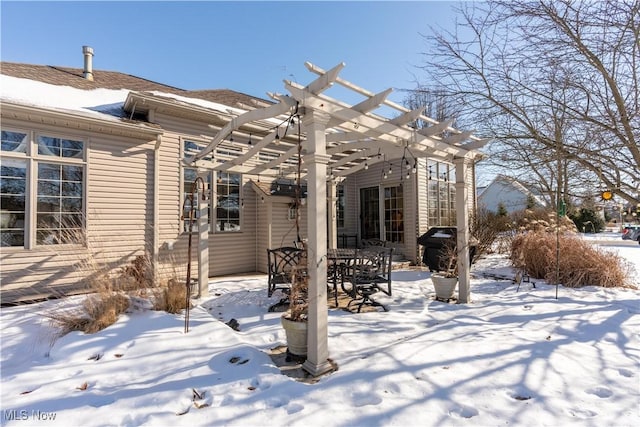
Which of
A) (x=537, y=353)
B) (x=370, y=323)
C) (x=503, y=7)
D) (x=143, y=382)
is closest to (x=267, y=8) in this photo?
(x=503, y=7)

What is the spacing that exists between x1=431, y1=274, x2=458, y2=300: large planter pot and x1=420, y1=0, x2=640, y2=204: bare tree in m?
2.70

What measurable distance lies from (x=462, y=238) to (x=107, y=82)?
32.6 ft

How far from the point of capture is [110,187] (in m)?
6.00

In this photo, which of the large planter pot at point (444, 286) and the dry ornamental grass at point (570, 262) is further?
the dry ornamental grass at point (570, 262)

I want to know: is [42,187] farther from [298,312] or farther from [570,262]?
[570,262]

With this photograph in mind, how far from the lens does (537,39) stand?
4855 mm

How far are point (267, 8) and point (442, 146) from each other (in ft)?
17.8

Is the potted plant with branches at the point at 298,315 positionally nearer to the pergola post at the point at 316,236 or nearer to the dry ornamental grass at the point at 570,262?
the pergola post at the point at 316,236

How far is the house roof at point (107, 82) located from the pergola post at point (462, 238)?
655cm

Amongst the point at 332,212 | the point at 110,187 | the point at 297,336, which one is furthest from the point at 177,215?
the point at 297,336
